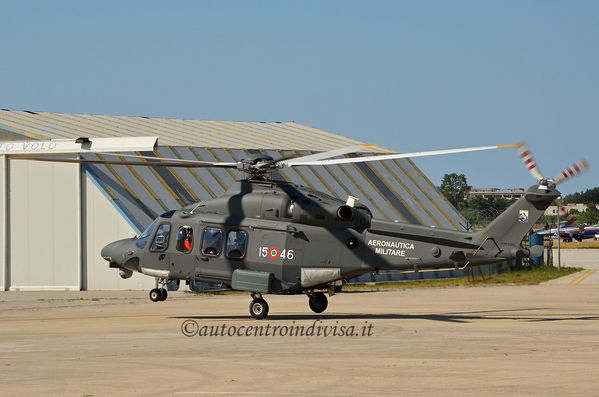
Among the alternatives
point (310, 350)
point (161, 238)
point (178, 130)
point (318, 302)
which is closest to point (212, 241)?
point (161, 238)

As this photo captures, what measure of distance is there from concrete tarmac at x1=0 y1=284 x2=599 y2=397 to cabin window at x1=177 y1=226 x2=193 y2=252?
6.74ft

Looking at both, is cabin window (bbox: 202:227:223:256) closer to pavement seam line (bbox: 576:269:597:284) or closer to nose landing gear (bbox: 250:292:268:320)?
nose landing gear (bbox: 250:292:268:320)

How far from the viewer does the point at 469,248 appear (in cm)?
2302

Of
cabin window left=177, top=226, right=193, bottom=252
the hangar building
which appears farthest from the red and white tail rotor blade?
the hangar building

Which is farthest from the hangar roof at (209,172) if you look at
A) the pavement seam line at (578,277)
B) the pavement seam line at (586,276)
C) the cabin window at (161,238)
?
the cabin window at (161,238)

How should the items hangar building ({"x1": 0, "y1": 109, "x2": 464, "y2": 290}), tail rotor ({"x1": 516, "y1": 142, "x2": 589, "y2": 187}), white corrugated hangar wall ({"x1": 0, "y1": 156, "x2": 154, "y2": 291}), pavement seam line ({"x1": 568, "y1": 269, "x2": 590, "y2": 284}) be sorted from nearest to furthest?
1. tail rotor ({"x1": 516, "y1": 142, "x2": 589, "y2": 187})
2. hangar building ({"x1": 0, "y1": 109, "x2": 464, "y2": 290})
3. white corrugated hangar wall ({"x1": 0, "y1": 156, "x2": 154, "y2": 291})
4. pavement seam line ({"x1": 568, "y1": 269, "x2": 590, "y2": 284})

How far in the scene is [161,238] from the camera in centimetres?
2519

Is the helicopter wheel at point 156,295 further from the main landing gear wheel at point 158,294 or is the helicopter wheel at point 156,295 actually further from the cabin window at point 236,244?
the cabin window at point 236,244

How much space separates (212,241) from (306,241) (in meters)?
2.61

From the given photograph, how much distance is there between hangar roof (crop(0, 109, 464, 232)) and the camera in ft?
134

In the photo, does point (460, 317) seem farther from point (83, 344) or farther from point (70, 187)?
point (70, 187)

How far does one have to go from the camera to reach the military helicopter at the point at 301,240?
2291 cm

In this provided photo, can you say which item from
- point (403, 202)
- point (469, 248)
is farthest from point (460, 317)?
point (403, 202)

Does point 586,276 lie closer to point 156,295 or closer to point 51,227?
point 51,227
